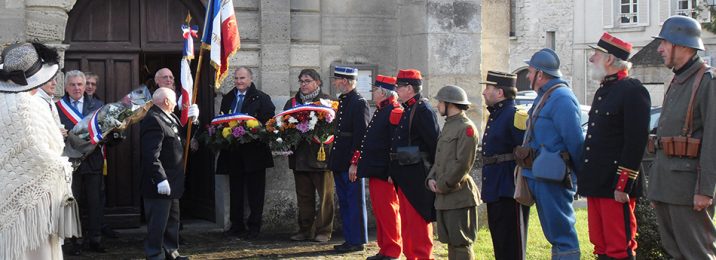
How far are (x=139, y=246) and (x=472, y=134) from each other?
440 centimetres

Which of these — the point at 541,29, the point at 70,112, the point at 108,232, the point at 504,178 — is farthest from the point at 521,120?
the point at 541,29

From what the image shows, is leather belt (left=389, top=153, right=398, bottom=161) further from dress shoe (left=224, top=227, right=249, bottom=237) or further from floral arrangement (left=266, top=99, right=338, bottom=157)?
dress shoe (left=224, top=227, right=249, bottom=237)

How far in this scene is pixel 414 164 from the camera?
8.98 m

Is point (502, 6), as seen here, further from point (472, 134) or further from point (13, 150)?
point (13, 150)

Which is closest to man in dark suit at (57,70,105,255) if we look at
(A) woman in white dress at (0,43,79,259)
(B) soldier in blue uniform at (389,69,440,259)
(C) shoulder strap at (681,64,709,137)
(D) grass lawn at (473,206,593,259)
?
(B) soldier in blue uniform at (389,69,440,259)

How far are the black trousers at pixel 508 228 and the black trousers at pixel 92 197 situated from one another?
4.42 meters

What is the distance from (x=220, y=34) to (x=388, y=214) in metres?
2.74

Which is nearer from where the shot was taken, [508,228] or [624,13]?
[508,228]

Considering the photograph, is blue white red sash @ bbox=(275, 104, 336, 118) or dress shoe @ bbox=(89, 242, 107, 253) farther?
blue white red sash @ bbox=(275, 104, 336, 118)

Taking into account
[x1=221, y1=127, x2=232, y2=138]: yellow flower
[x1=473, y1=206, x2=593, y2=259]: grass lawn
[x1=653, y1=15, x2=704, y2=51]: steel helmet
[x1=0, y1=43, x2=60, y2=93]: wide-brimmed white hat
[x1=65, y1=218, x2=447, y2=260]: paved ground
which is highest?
[x1=653, y1=15, x2=704, y2=51]: steel helmet

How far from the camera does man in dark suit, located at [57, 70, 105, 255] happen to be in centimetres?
1042

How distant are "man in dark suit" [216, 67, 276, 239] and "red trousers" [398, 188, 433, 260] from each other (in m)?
2.63

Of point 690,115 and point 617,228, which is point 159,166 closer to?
point 617,228

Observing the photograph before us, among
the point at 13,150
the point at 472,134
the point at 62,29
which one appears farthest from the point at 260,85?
the point at 13,150
